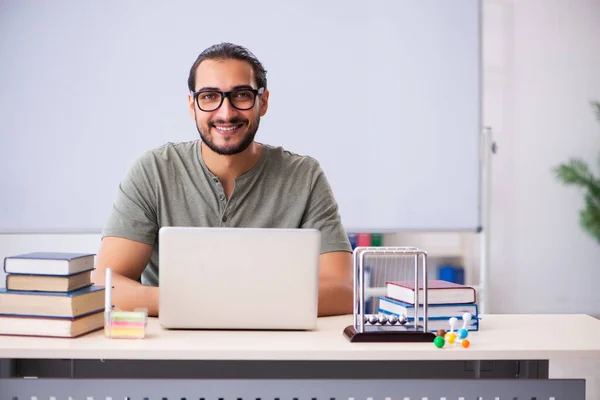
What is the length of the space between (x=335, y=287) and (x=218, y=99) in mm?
657

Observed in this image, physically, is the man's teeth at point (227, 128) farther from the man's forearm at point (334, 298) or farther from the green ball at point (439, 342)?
the green ball at point (439, 342)

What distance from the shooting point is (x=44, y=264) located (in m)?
1.58

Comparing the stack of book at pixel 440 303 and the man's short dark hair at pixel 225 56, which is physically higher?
the man's short dark hair at pixel 225 56

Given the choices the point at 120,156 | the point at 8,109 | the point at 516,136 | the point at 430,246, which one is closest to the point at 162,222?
the point at 120,156

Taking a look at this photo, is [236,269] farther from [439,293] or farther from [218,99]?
[218,99]

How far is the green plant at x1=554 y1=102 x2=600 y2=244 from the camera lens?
445 cm

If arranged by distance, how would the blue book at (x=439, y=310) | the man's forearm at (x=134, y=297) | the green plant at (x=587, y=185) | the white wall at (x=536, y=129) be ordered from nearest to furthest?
1. the blue book at (x=439, y=310)
2. the man's forearm at (x=134, y=297)
3. the green plant at (x=587, y=185)
4. the white wall at (x=536, y=129)

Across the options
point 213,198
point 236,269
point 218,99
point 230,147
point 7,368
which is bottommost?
point 7,368

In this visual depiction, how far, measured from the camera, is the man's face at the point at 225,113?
2.18 m

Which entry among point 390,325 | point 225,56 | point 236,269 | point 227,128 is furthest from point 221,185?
point 390,325

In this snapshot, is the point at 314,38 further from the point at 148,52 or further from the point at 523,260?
the point at 523,260

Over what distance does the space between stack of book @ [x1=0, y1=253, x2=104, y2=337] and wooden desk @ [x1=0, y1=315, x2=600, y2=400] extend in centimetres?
3

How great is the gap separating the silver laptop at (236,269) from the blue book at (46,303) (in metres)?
0.16

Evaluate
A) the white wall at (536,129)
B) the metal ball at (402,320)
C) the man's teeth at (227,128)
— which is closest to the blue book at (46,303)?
the metal ball at (402,320)
